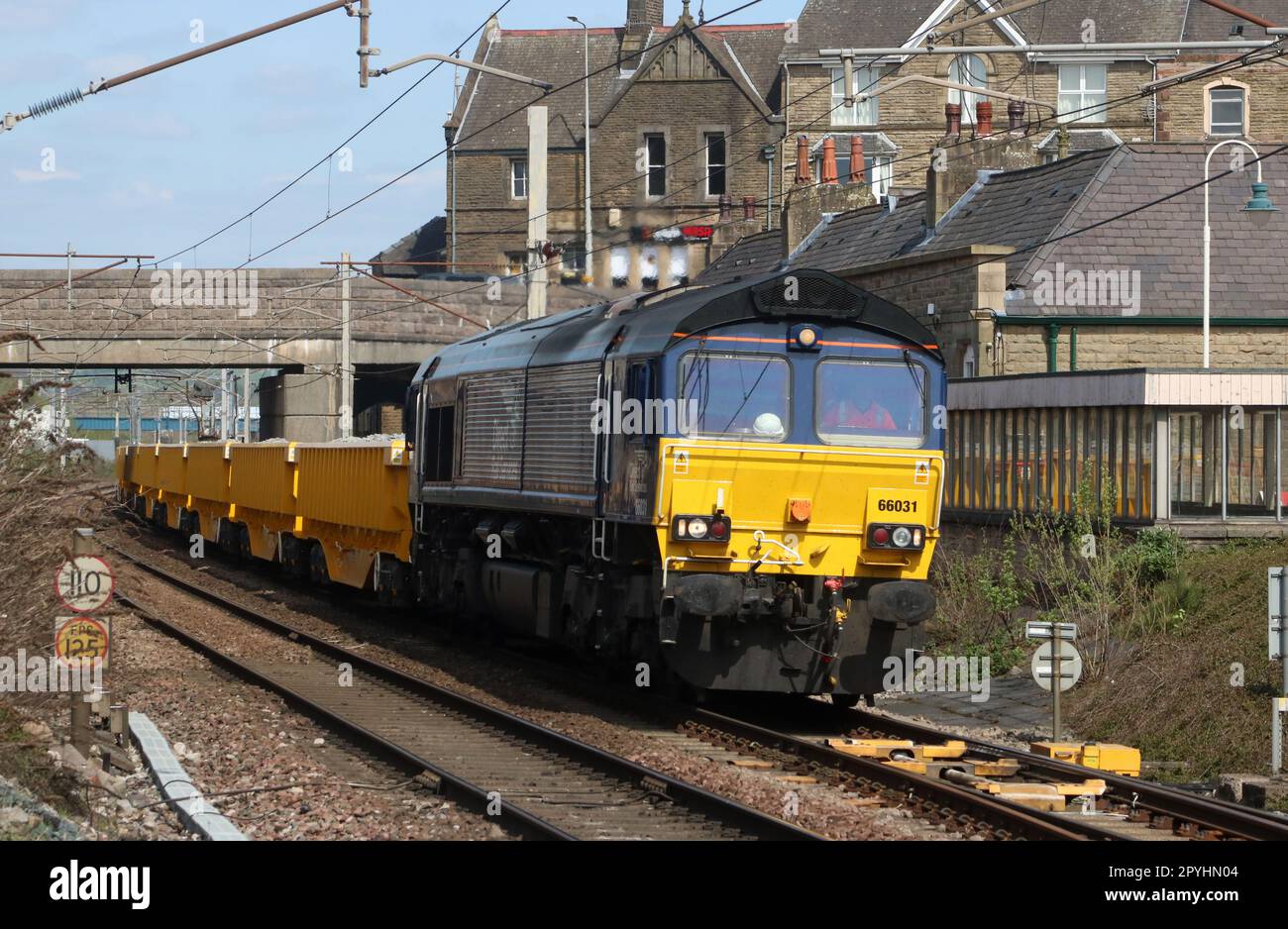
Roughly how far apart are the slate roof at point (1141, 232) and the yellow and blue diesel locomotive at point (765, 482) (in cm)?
1033

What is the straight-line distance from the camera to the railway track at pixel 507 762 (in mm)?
10031

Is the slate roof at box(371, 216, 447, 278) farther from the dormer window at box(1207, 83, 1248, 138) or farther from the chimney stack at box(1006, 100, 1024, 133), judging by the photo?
the chimney stack at box(1006, 100, 1024, 133)

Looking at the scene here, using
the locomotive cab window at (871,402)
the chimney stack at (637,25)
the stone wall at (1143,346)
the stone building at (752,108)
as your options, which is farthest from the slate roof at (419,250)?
the locomotive cab window at (871,402)

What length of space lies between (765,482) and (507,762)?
3011 mm

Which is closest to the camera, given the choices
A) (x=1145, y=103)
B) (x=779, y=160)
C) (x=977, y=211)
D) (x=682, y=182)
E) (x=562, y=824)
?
(x=562, y=824)

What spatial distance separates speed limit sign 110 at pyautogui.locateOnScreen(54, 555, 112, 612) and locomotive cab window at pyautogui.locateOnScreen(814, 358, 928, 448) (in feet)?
18.4

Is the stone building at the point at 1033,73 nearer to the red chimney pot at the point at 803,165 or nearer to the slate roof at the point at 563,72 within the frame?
the slate roof at the point at 563,72

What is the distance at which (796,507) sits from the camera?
44.1ft

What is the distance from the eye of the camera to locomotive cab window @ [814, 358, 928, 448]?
541 inches

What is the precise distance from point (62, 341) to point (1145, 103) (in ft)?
115

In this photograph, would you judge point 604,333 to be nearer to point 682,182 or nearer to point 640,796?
point 640,796

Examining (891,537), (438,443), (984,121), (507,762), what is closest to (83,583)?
(507,762)
